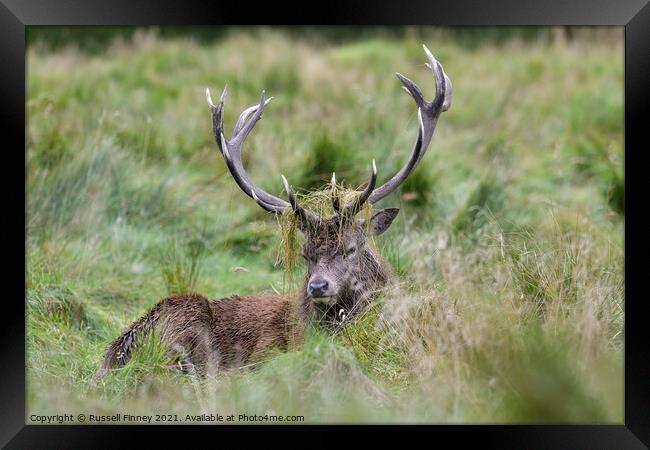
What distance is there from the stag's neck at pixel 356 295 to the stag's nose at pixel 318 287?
7.5 inches

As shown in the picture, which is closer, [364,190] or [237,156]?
[364,190]

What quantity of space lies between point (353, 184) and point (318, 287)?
10.3ft

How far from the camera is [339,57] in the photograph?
1509 centimetres

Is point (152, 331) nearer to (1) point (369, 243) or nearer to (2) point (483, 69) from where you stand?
(1) point (369, 243)

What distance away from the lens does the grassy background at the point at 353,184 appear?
5.59 metres

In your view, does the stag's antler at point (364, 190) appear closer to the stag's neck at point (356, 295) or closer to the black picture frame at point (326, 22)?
the stag's neck at point (356, 295)

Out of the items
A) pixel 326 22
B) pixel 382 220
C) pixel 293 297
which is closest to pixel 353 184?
pixel 382 220

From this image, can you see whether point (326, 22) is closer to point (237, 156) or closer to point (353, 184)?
point (237, 156)

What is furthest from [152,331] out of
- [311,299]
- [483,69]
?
[483,69]

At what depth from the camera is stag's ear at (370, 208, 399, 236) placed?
23.3ft

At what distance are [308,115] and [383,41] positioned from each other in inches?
177

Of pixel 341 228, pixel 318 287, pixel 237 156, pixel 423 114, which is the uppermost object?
pixel 423 114

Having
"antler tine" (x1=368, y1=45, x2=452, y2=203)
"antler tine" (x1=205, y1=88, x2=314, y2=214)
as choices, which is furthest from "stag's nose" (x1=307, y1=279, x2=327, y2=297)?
"antler tine" (x1=368, y1=45, x2=452, y2=203)

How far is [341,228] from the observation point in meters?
6.72
